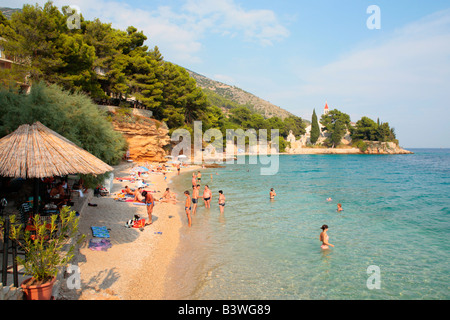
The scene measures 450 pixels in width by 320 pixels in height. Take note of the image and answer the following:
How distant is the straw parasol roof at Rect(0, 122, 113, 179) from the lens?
6348 millimetres

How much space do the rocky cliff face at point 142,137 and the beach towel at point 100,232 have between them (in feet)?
77.6

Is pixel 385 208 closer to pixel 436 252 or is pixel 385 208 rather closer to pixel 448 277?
pixel 436 252

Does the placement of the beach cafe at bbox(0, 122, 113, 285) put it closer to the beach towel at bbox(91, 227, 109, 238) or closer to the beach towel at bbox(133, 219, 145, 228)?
the beach towel at bbox(91, 227, 109, 238)

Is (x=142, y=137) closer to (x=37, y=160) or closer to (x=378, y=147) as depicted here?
(x=37, y=160)

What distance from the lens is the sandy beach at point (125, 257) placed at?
6.13 metres

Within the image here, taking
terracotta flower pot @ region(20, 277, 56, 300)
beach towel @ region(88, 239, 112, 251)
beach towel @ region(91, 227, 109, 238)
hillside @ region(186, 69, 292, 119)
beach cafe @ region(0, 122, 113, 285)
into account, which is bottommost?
beach towel @ region(88, 239, 112, 251)

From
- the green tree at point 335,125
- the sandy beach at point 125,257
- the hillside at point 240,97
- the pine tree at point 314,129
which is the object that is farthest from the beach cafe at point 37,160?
the hillside at point 240,97

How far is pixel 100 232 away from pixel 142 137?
2598 centimetres

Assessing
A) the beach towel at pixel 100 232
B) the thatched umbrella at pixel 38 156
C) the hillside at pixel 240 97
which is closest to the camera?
the thatched umbrella at pixel 38 156

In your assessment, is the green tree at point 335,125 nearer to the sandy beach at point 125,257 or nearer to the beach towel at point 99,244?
the sandy beach at point 125,257

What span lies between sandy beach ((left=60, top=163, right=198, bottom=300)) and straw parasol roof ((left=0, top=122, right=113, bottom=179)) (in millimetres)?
2437

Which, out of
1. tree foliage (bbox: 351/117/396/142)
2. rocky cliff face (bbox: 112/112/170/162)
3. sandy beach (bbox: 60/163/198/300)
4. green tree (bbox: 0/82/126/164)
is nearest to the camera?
sandy beach (bbox: 60/163/198/300)

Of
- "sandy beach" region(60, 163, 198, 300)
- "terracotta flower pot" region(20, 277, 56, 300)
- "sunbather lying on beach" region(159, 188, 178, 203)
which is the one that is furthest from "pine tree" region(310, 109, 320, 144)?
"terracotta flower pot" region(20, 277, 56, 300)
